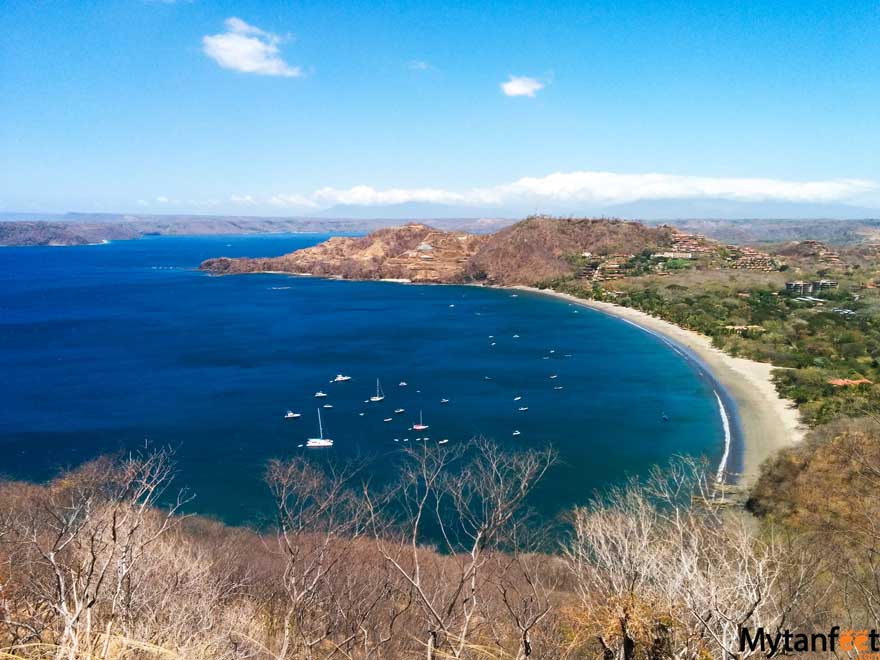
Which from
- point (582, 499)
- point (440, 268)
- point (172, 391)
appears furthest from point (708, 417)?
point (440, 268)

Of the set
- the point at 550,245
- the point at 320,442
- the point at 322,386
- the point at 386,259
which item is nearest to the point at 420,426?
the point at 320,442

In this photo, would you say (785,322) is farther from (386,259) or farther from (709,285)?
(386,259)

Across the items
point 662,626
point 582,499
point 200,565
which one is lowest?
point 582,499

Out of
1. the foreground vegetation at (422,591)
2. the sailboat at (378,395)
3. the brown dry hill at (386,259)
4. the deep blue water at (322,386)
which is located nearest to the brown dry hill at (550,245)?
the brown dry hill at (386,259)

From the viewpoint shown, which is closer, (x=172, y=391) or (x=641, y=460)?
(x=641, y=460)

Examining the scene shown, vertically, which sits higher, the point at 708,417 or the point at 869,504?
the point at 869,504

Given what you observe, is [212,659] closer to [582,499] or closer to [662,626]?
[662,626]
